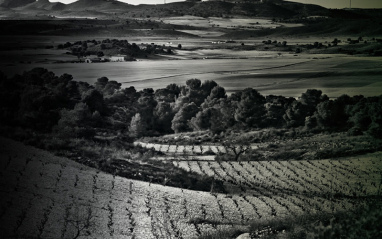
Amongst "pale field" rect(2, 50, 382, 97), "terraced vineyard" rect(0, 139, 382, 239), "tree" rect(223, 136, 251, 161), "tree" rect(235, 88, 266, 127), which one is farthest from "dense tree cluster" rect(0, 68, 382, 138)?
"terraced vineyard" rect(0, 139, 382, 239)

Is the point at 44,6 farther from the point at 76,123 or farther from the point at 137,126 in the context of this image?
the point at 137,126

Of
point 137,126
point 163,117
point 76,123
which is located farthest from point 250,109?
point 76,123

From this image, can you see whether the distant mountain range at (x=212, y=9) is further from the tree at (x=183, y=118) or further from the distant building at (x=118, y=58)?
the tree at (x=183, y=118)

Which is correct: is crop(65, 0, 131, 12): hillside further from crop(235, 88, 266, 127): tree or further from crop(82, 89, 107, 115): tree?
crop(235, 88, 266, 127): tree

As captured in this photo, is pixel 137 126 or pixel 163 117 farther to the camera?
pixel 163 117

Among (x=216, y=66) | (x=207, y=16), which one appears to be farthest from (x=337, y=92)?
(x=207, y=16)

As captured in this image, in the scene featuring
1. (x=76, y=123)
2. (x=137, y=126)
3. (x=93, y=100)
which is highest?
(x=93, y=100)

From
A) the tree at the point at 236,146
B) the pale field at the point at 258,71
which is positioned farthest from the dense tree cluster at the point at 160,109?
the tree at the point at 236,146

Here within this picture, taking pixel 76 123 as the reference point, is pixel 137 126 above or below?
below
